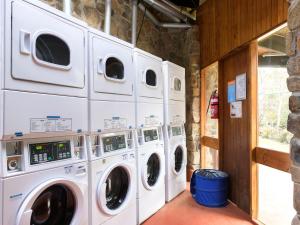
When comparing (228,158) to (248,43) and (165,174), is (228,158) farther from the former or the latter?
(248,43)

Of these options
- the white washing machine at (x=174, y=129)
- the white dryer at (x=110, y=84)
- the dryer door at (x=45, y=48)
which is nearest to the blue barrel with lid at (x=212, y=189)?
the white washing machine at (x=174, y=129)

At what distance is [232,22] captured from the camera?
2789 millimetres

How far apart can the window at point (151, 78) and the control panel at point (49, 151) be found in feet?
4.33

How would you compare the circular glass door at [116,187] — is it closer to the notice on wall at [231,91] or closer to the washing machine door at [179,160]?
the washing machine door at [179,160]

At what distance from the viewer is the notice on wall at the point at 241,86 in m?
2.64

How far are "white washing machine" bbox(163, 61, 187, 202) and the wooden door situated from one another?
0.55 meters

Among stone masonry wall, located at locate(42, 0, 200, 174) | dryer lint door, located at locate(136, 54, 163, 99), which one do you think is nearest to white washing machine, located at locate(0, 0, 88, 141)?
dryer lint door, located at locate(136, 54, 163, 99)

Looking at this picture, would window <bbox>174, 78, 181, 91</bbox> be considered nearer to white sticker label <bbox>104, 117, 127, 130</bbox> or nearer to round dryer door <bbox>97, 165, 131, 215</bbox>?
white sticker label <bbox>104, 117, 127, 130</bbox>

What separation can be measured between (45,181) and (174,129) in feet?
6.71

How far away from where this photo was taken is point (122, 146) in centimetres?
217

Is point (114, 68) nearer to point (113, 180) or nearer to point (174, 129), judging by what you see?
point (113, 180)

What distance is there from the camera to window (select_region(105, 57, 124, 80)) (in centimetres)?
206

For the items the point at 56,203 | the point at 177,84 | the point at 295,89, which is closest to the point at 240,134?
the point at 177,84

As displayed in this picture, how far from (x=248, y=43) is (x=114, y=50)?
1.47m
